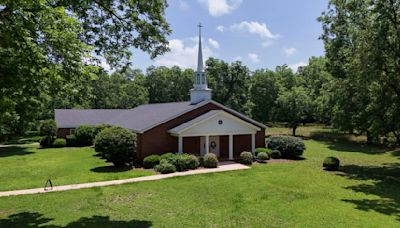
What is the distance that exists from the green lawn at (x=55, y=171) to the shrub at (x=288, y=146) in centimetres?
1191

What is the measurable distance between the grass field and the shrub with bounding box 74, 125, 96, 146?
22.6m

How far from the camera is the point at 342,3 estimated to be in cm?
2469

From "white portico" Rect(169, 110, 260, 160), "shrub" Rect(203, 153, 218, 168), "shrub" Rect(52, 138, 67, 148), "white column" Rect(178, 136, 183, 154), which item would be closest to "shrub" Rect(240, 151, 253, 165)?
"white portico" Rect(169, 110, 260, 160)

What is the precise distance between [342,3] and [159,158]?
1762cm

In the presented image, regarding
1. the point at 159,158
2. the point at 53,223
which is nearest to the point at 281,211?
the point at 53,223

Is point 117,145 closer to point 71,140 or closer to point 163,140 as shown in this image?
point 163,140

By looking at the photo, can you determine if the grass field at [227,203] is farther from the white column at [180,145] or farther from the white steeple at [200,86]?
the white steeple at [200,86]

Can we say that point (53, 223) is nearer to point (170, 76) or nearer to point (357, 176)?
point (357, 176)

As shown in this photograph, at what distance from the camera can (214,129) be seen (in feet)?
84.7

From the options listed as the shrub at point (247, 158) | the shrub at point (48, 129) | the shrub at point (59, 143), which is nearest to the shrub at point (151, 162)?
the shrub at point (247, 158)

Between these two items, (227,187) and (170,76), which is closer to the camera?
(227,187)

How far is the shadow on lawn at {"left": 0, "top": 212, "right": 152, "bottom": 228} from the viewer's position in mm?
11156

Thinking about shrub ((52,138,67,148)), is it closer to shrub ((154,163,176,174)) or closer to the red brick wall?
the red brick wall

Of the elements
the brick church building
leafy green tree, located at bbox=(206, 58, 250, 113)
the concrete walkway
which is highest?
leafy green tree, located at bbox=(206, 58, 250, 113)
